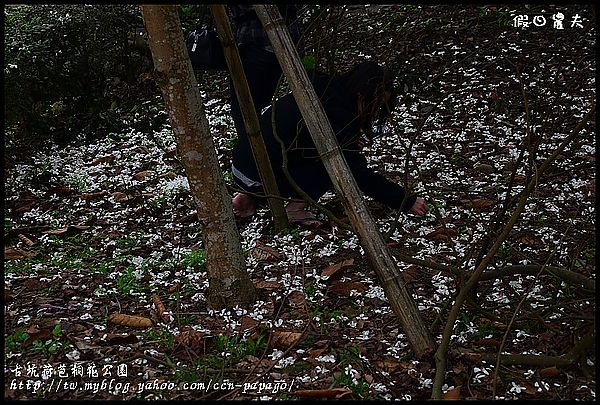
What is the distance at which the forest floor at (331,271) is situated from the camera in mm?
2885

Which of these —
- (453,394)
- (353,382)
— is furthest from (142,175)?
(453,394)

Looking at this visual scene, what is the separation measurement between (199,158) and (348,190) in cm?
74

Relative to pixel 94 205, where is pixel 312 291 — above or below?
below

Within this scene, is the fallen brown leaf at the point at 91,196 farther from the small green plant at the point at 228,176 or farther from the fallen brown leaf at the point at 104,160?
the small green plant at the point at 228,176

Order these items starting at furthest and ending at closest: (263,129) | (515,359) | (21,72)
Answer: (21,72), (263,129), (515,359)

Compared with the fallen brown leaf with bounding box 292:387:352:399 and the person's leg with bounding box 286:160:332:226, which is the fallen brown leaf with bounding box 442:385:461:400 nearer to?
the fallen brown leaf with bounding box 292:387:352:399

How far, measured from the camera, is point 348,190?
291 cm

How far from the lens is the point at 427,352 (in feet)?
9.55

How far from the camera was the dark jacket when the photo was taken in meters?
4.47

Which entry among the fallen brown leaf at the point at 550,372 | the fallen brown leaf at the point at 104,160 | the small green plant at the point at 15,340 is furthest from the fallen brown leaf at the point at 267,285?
the fallen brown leaf at the point at 104,160

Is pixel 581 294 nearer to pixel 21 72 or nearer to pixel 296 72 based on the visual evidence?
pixel 296 72

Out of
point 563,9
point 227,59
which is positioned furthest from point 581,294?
point 563,9

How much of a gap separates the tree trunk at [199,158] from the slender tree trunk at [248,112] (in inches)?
14.5

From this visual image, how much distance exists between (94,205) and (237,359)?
8.53 ft
